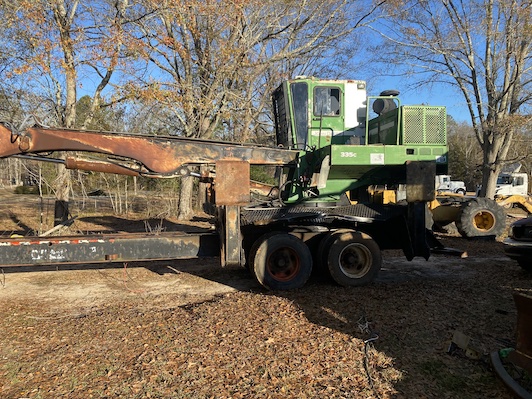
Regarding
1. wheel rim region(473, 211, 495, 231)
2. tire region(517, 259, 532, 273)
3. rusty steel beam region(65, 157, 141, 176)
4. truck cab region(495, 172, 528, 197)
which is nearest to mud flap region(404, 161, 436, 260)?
tire region(517, 259, 532, 273)

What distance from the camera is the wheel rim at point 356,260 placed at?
741 centimetres

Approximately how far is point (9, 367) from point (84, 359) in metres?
0.71

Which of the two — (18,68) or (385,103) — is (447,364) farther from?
(18,68)

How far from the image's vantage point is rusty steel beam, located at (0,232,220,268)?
647 centimetres

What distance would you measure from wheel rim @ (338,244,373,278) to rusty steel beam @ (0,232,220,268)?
2.19 m

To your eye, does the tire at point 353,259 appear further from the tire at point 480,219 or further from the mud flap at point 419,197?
the tire at point 480,219

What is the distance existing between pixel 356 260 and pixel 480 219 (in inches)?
283

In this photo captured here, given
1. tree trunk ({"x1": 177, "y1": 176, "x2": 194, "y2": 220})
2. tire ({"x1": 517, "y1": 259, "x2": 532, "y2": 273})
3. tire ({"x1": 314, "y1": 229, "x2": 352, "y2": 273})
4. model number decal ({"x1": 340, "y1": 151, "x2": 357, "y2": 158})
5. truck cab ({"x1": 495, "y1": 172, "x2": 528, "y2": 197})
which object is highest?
truck cab ({"x1": 495, "y1": 172, "x2": 528, "y2": 197})

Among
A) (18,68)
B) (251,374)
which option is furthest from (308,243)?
(18,68)

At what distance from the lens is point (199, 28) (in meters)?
14.8

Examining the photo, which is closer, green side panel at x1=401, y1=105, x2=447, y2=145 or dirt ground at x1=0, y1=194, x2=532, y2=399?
dirt ground at x1=0, y1=194, x2=532, y2=399

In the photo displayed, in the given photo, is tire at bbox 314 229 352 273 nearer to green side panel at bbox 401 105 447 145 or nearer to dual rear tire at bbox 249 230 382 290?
dual rear tire at bbox 249 230 382 290

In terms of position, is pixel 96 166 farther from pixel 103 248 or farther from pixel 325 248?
pixel 325 248

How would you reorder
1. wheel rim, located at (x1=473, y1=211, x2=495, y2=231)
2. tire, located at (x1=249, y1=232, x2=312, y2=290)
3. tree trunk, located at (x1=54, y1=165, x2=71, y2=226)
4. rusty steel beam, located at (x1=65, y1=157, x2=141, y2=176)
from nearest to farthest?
rusty steel beam, located at (x1=65, y1=157, x2=141, y2=176)
tire, located at (x1=249, y1=232, x2=312, y2=290)
tree trunk, located at (x1=54, y1=165, x2=71, y2=226)
wheel rim, located at (x1=473, y1=211, x2=495, y2=231)
